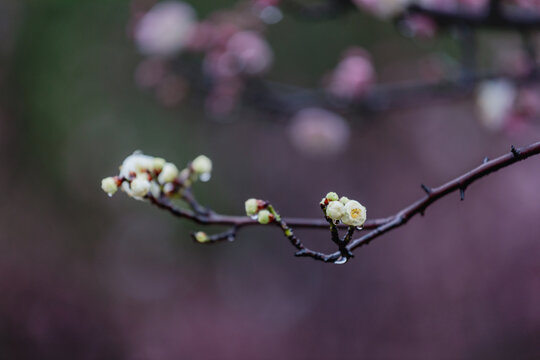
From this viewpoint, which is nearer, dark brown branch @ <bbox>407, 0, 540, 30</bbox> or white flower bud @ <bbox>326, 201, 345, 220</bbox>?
white flower bud @ <bbox>326, 201, 345, 220</bbox>

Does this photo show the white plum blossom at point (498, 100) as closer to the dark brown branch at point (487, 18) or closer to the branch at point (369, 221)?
the dark brown branch at point (487, 18)

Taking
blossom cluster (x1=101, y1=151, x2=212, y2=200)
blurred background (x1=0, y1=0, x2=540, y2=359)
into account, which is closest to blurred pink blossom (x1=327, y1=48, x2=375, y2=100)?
blossom cluster (x1=101, y1=151, x2=212, y2=200)

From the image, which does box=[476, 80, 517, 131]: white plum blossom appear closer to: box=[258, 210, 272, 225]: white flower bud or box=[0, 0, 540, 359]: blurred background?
box=[258, 210, 272, 225]: white flower bud

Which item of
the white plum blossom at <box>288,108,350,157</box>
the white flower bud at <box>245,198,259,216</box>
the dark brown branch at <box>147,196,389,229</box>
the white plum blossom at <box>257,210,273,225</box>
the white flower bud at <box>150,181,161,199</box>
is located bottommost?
the white plum blossom at <box>288,108,350,157</box>

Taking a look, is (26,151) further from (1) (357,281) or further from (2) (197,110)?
(1) (357,281)

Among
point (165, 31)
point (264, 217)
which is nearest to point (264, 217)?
point (264, 217)

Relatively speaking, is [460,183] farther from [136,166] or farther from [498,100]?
[498,100]

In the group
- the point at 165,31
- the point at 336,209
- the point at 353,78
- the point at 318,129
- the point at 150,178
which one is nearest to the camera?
the point at 336,209

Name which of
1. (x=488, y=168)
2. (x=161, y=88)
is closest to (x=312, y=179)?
(x=161, y=88)
